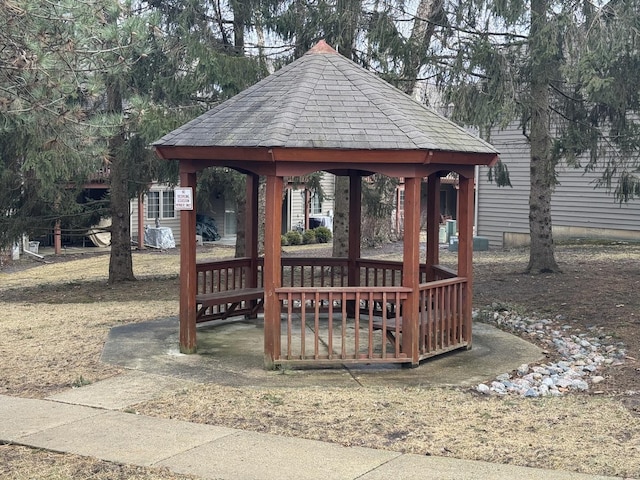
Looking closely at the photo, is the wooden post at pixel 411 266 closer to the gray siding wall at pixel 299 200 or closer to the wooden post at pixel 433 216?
the wooden post at pixel 433 216

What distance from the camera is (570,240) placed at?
77.2ft

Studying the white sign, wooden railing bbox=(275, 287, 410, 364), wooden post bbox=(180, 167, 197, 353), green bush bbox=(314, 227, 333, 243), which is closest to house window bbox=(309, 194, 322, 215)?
green bush bbox=(314, 227, 333, 243)

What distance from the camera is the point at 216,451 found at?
5648mm

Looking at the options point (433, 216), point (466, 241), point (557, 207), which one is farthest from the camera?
point (557, 207)

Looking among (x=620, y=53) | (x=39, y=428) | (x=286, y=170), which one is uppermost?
(x=620, y=53)

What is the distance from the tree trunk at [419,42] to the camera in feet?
46.8

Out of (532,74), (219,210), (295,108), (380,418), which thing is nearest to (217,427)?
(380,418)

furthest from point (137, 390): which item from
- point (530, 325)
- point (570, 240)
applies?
point (570, 240)

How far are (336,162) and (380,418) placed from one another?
8.96ft

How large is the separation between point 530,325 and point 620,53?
16.7 ft

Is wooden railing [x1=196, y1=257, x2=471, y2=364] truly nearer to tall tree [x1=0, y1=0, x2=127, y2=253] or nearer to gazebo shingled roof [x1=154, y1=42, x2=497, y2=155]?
gazebo shingled roof [x1=154, y1=42, x2=497, y2=155]

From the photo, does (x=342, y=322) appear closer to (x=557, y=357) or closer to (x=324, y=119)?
(x=324, y=119)

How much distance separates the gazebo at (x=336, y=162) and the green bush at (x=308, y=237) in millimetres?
21133

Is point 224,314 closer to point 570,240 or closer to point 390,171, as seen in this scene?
point 390,171
